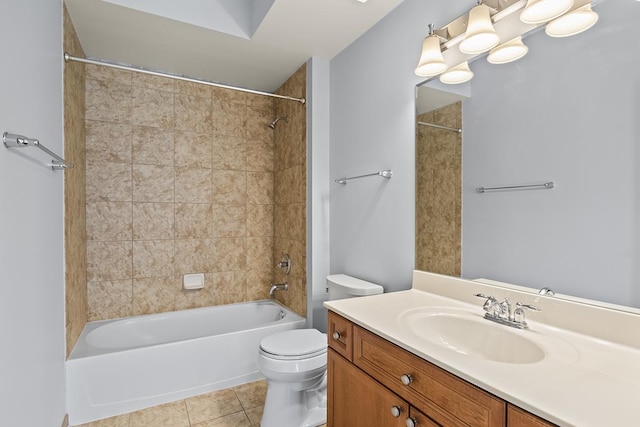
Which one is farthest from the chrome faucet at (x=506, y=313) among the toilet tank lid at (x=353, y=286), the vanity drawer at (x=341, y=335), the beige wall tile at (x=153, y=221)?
the beige wall tile at (x=153, y=221)

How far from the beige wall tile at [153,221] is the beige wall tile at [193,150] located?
0.42m

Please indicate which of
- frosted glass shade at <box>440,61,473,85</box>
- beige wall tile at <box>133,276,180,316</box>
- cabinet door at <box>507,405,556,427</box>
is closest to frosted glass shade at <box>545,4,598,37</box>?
frosted glass shade at <box>440,61,473,85</box>

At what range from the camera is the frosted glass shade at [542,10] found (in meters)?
1.11

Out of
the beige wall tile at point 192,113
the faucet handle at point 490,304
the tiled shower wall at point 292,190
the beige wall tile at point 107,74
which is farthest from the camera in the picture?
the beige wall tile at point 192,113

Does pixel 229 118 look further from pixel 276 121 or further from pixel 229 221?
pixel 229 221

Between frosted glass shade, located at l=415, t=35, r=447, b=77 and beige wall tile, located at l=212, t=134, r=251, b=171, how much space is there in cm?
202

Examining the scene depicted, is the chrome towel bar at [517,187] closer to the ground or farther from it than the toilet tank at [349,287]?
farther from it

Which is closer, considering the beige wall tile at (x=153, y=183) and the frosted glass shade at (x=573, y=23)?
the frosted glass shade at (x=573, y=23)

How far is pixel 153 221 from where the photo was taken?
9.20 ft

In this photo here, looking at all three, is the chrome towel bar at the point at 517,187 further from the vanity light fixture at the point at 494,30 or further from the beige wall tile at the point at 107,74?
the beige wall tile at the point at 107,74

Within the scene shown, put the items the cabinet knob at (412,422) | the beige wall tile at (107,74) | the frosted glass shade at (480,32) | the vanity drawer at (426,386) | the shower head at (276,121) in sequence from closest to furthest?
the vanity drawer at (426,386) < the cabinet knob at (412,422) < the frosted glass shade at (480,32) < the beige wall tile at (107,74) < the shower head at (276,121)

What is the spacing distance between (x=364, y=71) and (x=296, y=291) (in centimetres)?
183

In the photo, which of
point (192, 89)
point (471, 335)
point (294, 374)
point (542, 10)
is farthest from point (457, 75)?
point (192, 89)

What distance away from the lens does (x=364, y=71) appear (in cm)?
215
